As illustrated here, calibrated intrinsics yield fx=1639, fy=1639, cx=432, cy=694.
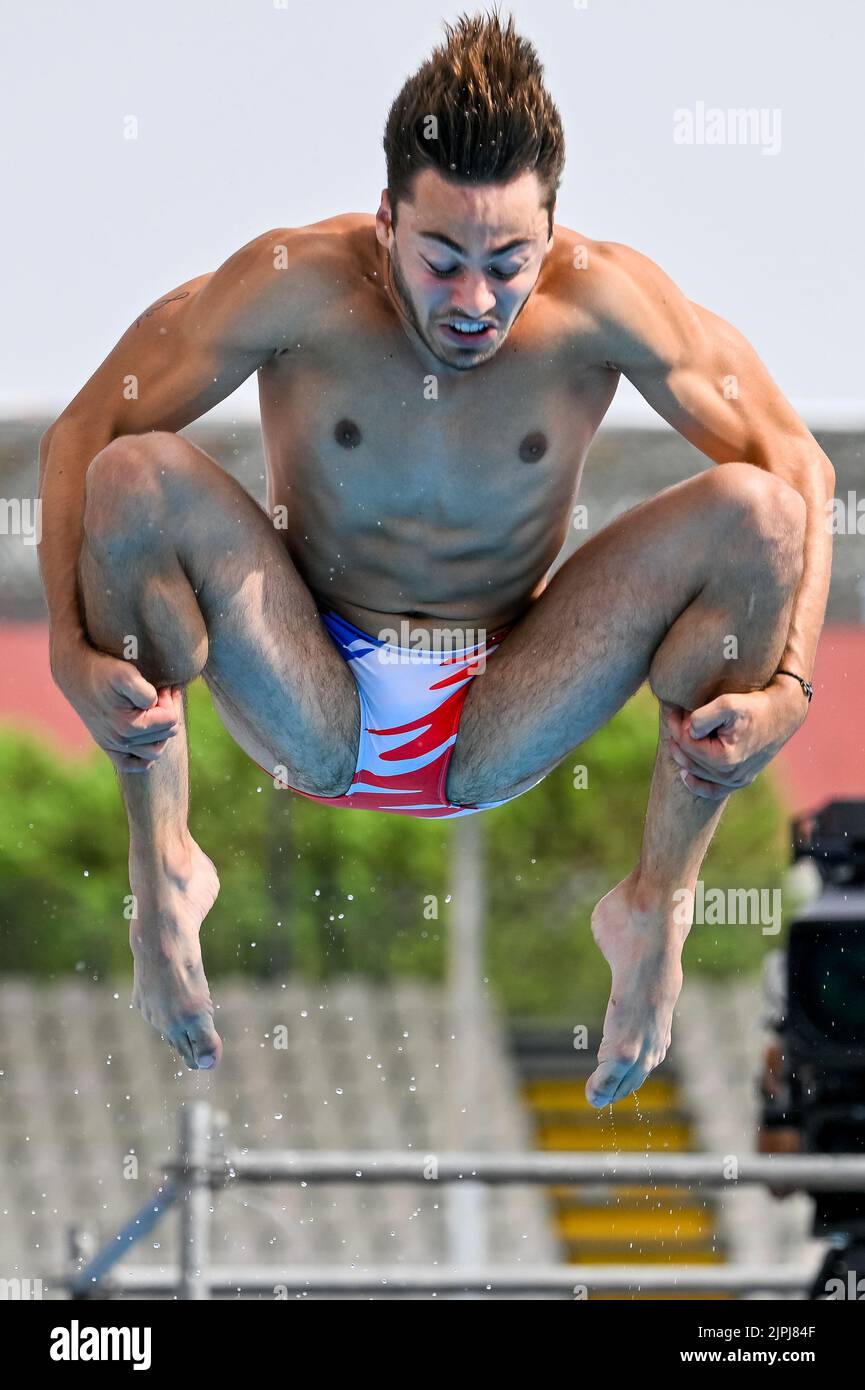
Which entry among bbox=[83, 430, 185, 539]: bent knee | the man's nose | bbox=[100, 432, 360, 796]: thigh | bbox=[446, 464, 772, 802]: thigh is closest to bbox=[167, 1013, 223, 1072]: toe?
bbox=[100, 432, 360, 796]: thigh

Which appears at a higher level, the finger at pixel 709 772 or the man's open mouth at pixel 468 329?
the man's open mouth at pixel 468 329

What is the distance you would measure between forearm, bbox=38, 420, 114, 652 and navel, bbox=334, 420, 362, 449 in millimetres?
246

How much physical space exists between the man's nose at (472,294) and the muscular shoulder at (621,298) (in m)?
0.18

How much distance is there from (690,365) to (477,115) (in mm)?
407

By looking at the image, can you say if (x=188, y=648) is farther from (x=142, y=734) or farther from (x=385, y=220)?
(x=385, y=220)

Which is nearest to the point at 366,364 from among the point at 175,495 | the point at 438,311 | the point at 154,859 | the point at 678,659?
the point at 438,311

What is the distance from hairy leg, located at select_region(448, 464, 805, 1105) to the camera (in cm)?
173

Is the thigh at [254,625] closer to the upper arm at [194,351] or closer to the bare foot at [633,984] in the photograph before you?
the upper arm at [194,351]

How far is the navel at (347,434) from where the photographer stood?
180 cm

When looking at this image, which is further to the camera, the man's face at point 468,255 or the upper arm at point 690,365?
the upper arm at point 690,365

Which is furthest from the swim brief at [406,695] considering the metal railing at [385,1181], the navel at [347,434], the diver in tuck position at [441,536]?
the metal railing at [385,1181]

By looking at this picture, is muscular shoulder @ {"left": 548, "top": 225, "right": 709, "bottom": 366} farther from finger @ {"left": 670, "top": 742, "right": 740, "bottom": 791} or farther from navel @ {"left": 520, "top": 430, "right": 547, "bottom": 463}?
finger @ {"left": 670, "top": 742, "right": 740, "bottom": 791}

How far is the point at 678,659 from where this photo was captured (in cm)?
177

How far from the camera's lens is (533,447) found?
1.83 metres
